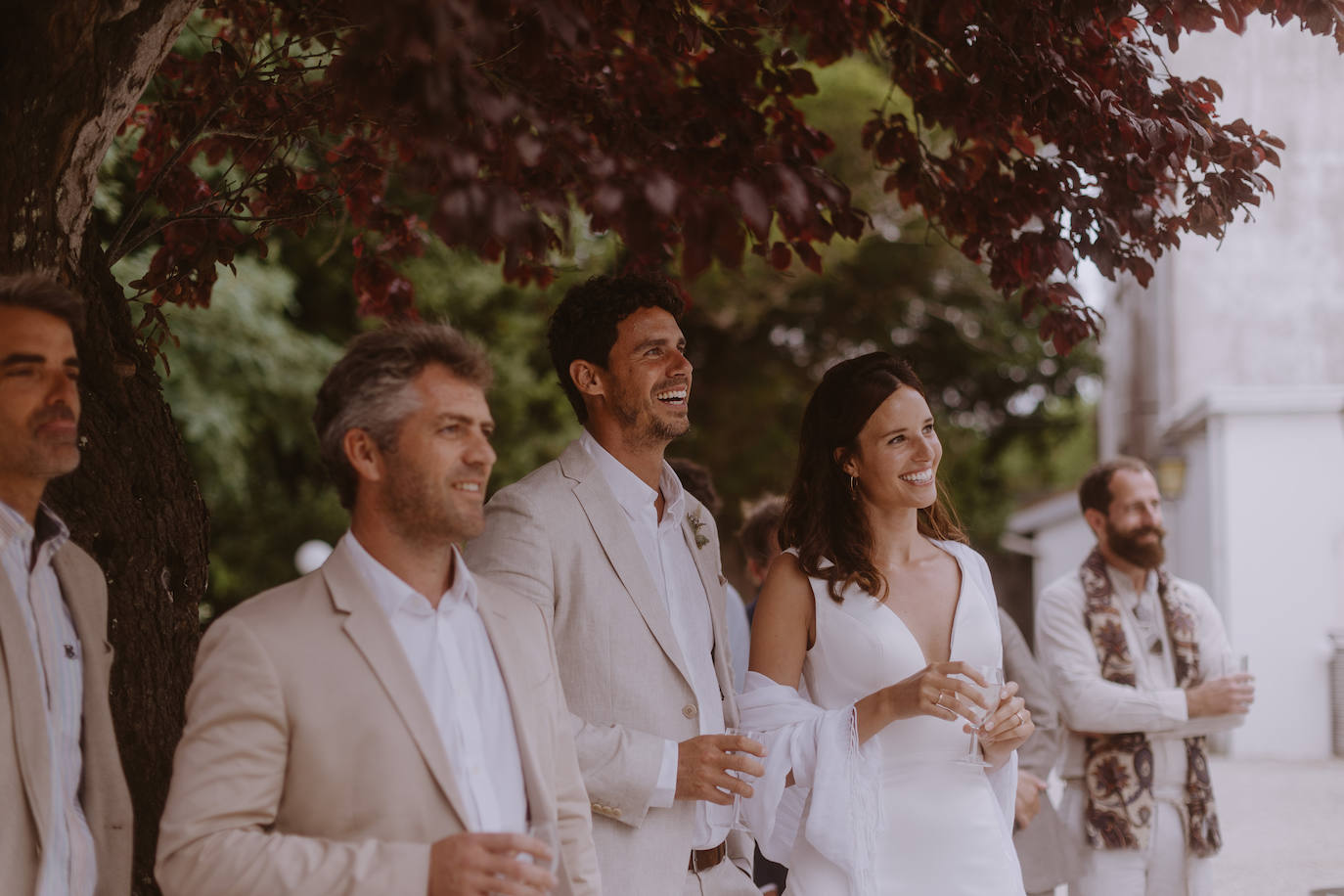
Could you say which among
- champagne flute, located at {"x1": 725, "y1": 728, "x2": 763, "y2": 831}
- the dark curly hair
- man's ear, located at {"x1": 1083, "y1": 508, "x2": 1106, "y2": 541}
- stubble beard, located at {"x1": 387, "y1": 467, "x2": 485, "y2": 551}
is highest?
the dark curly hair

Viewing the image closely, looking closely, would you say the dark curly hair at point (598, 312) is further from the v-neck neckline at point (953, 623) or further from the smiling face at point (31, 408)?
the smiling face at point (31, 408)

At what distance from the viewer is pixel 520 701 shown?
103 inches

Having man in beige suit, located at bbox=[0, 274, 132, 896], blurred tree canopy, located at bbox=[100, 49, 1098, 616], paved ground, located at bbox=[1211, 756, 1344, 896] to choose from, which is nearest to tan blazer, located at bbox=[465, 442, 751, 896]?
man in beige suit, located at bbox=[0, 274, 132, 896]

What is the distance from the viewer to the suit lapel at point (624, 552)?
3.49 m

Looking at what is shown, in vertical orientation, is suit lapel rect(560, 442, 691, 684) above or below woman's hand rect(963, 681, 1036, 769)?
above

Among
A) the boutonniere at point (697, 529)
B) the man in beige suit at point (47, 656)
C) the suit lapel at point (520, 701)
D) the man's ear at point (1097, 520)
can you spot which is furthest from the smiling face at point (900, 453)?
the man in beige suit at point (47, 656)

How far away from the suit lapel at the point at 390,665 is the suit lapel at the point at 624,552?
3.47 feet

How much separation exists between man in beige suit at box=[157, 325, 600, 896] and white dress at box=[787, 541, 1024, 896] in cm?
118

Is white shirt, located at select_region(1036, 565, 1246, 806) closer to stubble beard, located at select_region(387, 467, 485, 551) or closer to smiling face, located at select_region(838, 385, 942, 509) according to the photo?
smiling face, located at select_region(838, 385, 942, 509)

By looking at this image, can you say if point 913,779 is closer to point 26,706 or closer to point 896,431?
point 896,431

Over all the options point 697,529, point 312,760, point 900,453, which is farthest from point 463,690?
point 900,453

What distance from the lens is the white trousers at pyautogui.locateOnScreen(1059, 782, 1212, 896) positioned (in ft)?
16.6

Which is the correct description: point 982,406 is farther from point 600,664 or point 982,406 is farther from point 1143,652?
point 600,664

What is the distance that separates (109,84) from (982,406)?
2563cm
